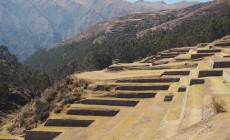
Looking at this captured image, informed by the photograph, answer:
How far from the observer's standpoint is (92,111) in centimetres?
3300

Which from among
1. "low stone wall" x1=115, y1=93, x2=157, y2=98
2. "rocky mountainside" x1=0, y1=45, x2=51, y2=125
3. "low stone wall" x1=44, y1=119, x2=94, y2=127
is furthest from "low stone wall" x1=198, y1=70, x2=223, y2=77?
"rocky mountainside" x1=0, y1=45, x2=51, y2=125

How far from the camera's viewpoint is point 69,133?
29.3 metres

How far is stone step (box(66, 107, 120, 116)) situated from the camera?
32375 millimetres

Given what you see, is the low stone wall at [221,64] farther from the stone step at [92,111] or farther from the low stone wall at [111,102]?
the stone step at [92,111]

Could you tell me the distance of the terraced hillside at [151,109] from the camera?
18520mm

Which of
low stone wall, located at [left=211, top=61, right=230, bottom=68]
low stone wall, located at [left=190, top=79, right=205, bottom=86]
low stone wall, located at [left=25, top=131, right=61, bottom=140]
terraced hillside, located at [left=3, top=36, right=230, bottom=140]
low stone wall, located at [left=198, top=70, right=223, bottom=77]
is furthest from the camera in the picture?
low stone wall, located at [left=211, top=61, right=230, bottom=68]

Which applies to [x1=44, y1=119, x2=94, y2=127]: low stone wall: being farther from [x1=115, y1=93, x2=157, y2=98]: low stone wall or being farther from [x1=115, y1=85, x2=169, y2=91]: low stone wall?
[x1=115, y1=85, x2=169, y2=91]: low stone wall

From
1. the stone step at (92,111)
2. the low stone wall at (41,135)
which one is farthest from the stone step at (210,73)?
the low stone wall at (41,135)

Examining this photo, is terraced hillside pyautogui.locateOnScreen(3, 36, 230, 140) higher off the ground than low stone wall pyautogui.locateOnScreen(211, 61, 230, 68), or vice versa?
low stone wall pyautogui.locateOnScreen(211, 61, 230, 68)

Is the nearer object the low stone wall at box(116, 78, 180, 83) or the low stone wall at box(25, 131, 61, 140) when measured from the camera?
the low stone wall at box(25, 131, 61, 140)

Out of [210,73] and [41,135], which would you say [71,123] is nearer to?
[41,135]

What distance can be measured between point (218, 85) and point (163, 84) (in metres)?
9.88

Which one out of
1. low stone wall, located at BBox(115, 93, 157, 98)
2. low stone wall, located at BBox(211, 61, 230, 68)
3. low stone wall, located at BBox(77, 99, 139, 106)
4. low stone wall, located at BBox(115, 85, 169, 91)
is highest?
low stone wall, located at BBox(211, 61, 230, 68)

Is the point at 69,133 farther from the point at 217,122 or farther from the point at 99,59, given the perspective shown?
the point at 99,59
